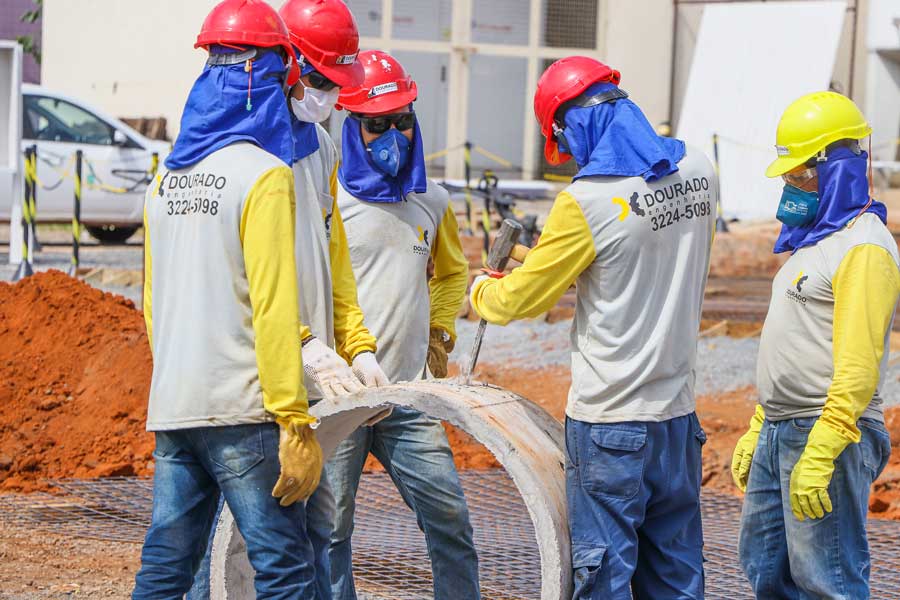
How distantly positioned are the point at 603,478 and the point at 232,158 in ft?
4.29

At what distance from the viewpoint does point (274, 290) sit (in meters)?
3.39

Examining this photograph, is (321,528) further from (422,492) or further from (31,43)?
(31,43)

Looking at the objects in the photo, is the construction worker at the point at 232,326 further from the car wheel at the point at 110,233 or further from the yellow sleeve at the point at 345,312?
the car wheel at the point at 110,233

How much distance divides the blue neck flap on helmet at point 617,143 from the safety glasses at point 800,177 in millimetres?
489

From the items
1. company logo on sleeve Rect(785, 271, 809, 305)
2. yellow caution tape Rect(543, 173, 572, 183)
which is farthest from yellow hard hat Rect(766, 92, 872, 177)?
yellow caution tape Rect(543, 173, 572, 183)

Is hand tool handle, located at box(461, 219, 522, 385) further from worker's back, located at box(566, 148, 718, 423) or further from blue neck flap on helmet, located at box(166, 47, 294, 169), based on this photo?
blue neck flap on helmet, located at box(166, 47, 294, 169)

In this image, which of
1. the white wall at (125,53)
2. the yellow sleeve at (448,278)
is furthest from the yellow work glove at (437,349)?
the white wall at (125,53)

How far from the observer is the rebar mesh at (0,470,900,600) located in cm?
557

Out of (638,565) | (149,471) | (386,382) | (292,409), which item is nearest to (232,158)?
(292,409)

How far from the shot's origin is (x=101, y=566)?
5656 mm

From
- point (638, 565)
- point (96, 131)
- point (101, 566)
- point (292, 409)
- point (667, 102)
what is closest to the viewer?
point (292, 409)

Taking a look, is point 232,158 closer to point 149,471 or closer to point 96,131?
point 149,471

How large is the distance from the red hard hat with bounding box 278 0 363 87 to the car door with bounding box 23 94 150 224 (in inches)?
459

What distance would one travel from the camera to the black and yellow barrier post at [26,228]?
1212cm
